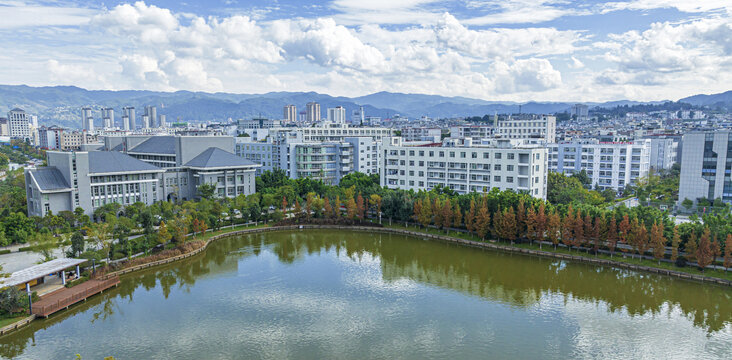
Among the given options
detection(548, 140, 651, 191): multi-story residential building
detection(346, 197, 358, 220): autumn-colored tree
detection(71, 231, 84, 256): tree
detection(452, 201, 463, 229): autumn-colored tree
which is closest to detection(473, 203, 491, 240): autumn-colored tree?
detection(452, 201, 463, 229): autumn-colored tree

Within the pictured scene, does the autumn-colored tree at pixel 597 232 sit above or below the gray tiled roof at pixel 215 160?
below

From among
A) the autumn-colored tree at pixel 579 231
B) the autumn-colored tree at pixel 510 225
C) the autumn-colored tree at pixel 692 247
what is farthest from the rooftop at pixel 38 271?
the autumn-colored tree at pixel 692 247

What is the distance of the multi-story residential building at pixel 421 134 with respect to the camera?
80.3 meters

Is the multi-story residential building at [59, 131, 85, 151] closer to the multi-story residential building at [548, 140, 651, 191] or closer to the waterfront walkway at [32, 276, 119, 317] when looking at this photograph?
the waterfront walkway at [32, 276, 119, 317]

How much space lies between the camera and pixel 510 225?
82.0ft

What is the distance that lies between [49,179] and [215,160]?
10773 mm

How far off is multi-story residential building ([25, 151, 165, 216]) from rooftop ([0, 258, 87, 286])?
11.0 metres

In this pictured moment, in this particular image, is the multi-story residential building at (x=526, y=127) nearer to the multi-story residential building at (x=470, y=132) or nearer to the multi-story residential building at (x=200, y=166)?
the multi-story residential building at (x=470, y=132)

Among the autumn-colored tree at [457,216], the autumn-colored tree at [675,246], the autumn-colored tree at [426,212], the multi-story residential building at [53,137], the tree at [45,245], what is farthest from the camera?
the multi-story residential building at [53,137]

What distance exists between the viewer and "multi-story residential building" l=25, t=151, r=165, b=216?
2812 cm

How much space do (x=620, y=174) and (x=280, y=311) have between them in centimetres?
3717

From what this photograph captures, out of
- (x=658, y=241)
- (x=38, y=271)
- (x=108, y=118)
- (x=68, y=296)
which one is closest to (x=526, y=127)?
(x=658, y=241)

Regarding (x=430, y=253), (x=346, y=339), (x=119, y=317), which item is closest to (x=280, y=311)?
(x=346, y=339)

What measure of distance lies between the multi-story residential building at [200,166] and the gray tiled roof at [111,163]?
224 cm
